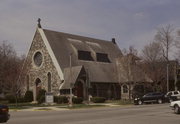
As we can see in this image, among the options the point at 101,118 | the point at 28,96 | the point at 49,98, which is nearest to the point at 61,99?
the point at 49,98

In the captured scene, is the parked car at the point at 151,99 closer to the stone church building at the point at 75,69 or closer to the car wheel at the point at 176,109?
the stone church building at the point at 75,69

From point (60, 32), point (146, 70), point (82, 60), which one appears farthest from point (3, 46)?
point (146, 70)

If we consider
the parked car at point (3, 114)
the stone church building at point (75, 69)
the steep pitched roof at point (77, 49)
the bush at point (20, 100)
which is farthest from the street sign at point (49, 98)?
the parked car at point (3, 114)

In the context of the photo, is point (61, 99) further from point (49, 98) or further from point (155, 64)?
point (155, 64)

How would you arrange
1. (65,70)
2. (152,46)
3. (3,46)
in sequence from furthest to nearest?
(152,46)
(3,46)
(65,70)

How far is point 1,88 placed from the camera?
185ft

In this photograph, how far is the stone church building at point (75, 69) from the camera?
2165 inches

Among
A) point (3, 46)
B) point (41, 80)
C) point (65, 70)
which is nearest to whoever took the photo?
point (65, 70)

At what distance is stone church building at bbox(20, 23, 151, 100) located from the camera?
55.0m

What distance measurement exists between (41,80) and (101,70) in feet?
32.0

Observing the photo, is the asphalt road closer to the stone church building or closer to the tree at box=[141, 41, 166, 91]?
the stone church building

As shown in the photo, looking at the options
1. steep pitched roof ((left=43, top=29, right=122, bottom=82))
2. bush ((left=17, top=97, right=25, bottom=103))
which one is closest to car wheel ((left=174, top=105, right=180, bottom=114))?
steep pitched roof ((left=43, top=29, right=122, bottom=82))

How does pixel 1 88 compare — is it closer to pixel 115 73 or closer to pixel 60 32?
pixel 60 32

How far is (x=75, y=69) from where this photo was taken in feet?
178
